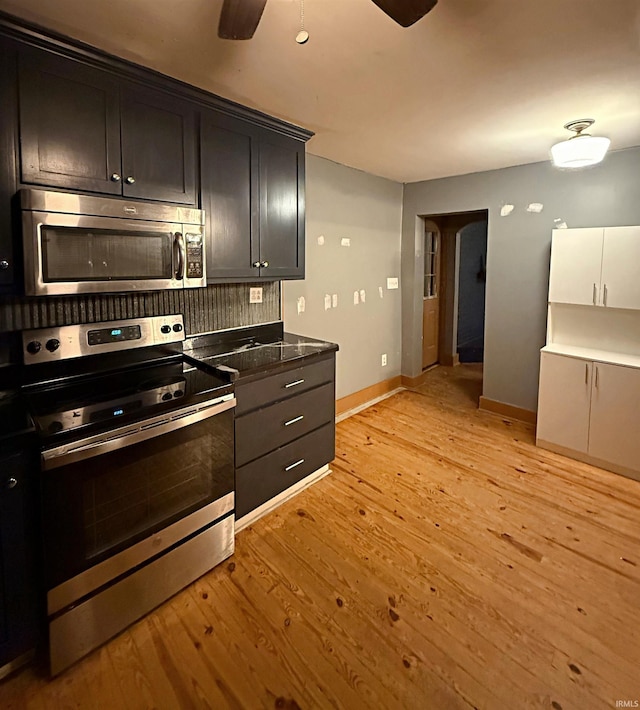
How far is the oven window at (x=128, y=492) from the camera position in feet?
5.08

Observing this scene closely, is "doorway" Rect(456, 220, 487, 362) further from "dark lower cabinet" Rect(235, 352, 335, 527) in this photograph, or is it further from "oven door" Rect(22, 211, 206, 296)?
"oven door" Rect(22, 211, 206, 296)

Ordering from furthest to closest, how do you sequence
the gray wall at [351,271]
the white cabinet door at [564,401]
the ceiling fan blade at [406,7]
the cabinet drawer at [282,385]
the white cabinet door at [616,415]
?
1. the gray wall at [351,271]
2. the white cabinet door at [564,401]
3. the white cabinet door at [616,415]
4. the cabinet drawer at [282,385]
5. the ceiling fan blade at [406,7]

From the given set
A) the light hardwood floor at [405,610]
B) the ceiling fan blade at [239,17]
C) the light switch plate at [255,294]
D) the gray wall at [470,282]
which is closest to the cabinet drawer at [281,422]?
the light hardwood floor at [405,610]

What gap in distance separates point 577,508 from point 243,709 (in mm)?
2272

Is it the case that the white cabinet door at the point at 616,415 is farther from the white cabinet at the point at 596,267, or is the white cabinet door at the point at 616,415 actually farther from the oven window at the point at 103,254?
the oven window at the point at 103,254

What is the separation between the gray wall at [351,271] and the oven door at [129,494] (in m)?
1.70

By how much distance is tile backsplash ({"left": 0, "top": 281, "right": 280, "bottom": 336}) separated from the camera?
1956 mm

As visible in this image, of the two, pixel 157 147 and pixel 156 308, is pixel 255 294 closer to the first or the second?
pixel 156 308

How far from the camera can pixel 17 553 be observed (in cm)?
151

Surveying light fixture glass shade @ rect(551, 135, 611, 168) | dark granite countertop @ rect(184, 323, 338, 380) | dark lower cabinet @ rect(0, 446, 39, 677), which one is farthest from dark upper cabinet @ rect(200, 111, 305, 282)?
light fixture glass shade @ rect(551, 135, 611, 168)

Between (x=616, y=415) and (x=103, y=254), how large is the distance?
3.45 metres

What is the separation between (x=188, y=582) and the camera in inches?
79.1

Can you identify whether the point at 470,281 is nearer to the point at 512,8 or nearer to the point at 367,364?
the point at 367,364

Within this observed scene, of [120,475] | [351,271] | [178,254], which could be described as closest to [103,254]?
[178,254]
